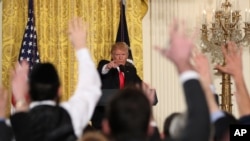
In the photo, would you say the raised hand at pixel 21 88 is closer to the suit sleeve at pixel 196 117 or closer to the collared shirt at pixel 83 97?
the collared shirt at pixel 83 97

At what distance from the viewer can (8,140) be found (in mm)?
2547

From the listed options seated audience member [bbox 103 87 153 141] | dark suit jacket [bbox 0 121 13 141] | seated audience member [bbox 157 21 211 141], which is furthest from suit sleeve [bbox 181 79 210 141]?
dark suit jacket [bbox 0 121 13 141]

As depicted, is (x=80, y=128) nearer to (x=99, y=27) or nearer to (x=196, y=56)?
(x=196, y=56)

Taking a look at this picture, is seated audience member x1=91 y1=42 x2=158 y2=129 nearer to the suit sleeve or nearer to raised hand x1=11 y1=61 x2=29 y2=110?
raised hand x1=11 y1=61 x2=29 y2=110

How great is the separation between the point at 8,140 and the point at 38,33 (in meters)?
5.02

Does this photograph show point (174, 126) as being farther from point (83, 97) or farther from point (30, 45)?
point (30, 45)

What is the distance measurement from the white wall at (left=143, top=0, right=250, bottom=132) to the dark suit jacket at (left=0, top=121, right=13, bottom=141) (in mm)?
5302

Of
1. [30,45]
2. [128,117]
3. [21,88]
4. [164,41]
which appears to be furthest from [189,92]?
[164,41]

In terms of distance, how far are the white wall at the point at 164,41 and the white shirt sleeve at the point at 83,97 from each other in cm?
501

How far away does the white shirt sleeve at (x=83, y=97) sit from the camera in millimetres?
2672

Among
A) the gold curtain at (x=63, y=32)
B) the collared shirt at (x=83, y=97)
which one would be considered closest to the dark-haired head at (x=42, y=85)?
the collared shirt at (x=83, y=97)

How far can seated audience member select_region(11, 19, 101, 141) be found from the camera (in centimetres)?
253

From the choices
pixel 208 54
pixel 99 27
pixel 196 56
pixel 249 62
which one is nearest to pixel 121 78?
pixel 99 27

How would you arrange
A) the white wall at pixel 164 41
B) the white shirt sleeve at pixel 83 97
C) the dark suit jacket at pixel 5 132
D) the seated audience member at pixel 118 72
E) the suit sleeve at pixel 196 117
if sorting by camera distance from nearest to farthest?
the suit sleeve at pixel 196 117, the dark suit jacket at pixel 5 132, the white shirt sleeve at pixel 83 97, the seated audience member at pixel 118 72, the white wall at pixel 164 41
